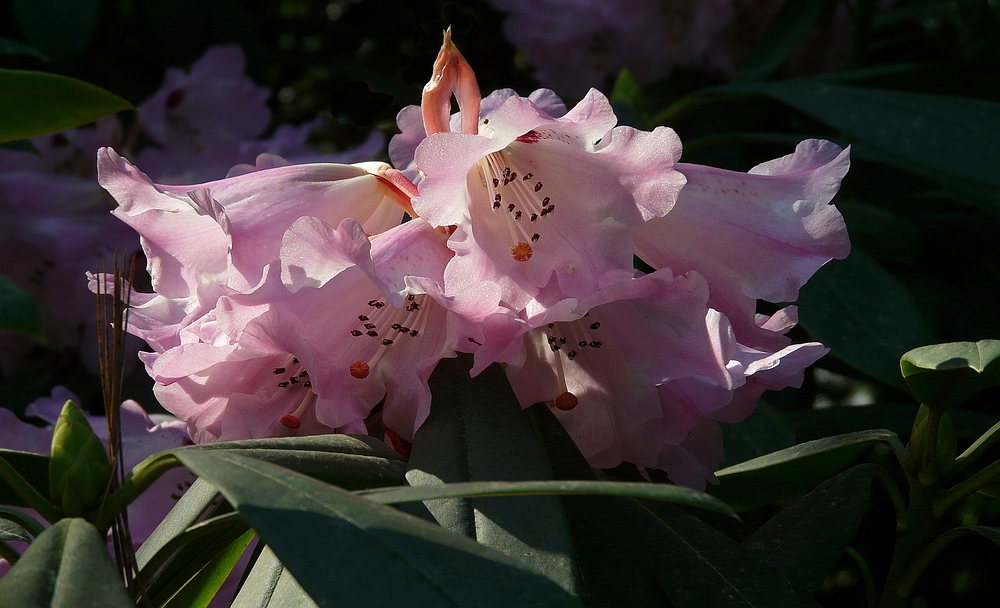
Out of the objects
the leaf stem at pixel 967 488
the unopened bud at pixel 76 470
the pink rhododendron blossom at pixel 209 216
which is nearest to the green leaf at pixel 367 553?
the unopened bud at pixel 76 470

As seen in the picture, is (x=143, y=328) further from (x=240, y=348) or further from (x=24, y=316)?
(x=24, y=316)

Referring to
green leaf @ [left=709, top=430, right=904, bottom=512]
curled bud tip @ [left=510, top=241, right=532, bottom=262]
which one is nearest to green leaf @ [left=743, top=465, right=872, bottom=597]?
green leaf @ [left=709, top=430, right=904, bottom=512]

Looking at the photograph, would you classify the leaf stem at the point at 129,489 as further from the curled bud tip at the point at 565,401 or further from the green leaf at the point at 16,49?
the green leaf at the point at 16,49

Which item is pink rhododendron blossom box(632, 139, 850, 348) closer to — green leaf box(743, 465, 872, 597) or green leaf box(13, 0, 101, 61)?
green leaf box(743, 465, 872, 597)

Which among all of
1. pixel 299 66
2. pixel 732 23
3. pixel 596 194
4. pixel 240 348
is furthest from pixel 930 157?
pixel 299 66

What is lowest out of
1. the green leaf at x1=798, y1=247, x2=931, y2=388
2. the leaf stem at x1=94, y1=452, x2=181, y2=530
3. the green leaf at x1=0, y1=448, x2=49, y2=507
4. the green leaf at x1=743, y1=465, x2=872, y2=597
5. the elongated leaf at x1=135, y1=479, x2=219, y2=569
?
the green leaf at x1=798, y1=247, x2=931, y2=388

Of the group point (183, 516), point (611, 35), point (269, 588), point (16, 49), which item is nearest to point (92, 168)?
point (16, 49)
